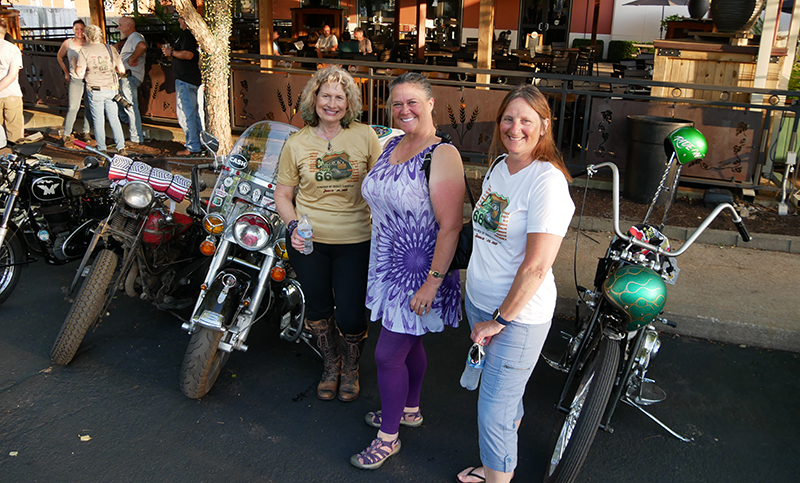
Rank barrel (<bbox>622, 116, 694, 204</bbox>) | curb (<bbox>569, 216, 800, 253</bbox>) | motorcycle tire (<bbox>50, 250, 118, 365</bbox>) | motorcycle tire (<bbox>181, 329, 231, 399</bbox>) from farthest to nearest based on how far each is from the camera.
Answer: barrel (<bbox>622, 116, 694, 204</bbox>) → curb (<bbox>569, 216, 800, 253</bbox>) → motorcycle tire (<bbox>50, 250, 118, 365</bbox>) → motorcycle tire (<bbox>181, 329, 231, 399</bbox>)

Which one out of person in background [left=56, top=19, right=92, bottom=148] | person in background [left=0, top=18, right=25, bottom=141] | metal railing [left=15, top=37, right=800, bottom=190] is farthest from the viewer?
person in background [left=56, top=19, right=92, bottom=148]

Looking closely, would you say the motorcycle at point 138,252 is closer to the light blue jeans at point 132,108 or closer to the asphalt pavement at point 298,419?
the asphalt pavement at point 298,419

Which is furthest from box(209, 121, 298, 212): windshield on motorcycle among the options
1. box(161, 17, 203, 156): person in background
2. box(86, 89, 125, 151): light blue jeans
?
box(86, 89, 125, 151): light blue jeans

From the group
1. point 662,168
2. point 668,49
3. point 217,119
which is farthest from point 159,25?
point 662,168

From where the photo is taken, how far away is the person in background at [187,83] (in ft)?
29.6

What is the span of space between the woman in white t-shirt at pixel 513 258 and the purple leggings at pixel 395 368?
0.48 m

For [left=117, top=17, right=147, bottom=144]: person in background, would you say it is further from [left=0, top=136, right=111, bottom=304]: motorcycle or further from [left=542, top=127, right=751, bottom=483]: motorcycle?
[left=542, top=127, right=751, bottom=483]: motorcycle

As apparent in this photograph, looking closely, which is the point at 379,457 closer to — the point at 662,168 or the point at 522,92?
the point at 522,92

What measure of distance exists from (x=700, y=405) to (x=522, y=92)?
2.28 metres

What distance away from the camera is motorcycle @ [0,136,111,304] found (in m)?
4.64

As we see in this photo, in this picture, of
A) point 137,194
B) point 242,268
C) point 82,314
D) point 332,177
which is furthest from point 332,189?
point 82,314

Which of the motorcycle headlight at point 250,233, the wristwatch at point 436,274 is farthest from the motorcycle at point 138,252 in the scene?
the wristwatch at point 436,274

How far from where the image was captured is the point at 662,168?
692cm

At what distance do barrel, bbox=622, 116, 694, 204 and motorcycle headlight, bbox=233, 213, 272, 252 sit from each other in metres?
4.90
